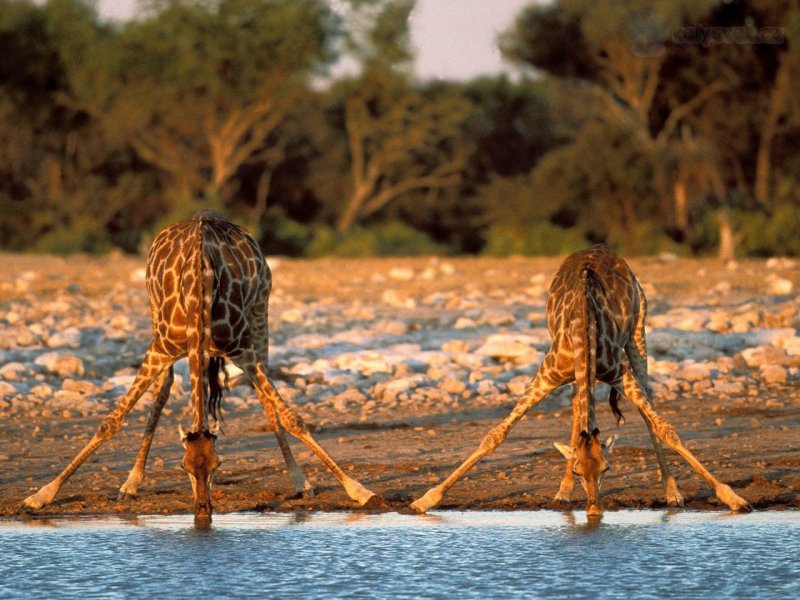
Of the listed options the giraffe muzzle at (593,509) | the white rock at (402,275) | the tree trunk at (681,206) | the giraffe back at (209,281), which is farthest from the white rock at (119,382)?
the tree trunk at (681,206)

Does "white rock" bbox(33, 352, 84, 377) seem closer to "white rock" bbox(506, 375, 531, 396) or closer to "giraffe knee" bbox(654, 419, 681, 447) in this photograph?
"white rock" bbox(506, 375, 531, 396)

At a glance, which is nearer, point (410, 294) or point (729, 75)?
point (410, 294)

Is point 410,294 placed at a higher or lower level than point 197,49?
lower

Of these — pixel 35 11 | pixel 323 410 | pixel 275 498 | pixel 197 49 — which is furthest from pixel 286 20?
pixel 275 498

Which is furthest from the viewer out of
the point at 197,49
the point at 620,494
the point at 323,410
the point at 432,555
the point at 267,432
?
the point at 197,49

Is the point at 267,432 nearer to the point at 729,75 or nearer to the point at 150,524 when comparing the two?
the point at 150,524

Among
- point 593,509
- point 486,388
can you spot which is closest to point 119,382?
point 486,388

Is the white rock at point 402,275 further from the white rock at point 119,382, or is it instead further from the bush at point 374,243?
the bush at point 374,243

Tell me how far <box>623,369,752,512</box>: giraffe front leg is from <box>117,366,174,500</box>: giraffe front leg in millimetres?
2616

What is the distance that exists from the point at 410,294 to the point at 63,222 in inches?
841

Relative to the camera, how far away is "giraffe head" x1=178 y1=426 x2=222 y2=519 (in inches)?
280

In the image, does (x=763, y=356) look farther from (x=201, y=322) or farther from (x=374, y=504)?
(x=201, y=322)

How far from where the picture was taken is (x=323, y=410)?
36.7 feet

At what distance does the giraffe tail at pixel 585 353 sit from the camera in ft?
24.2
